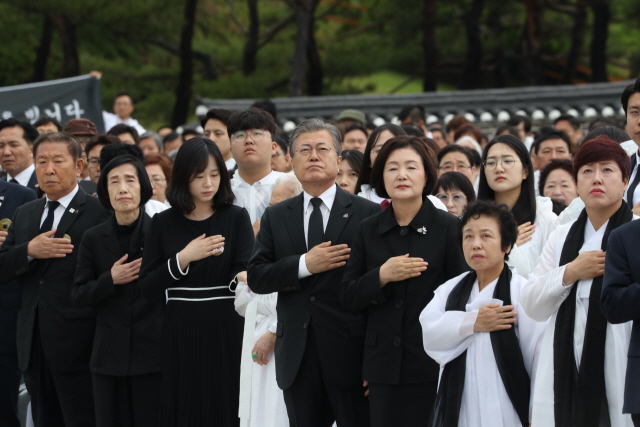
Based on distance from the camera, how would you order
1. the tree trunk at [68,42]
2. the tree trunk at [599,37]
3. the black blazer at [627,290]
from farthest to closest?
1. the tree trunk at [599,37]
2. the tree trunk at [68,42]
3. the black blazer at [627,290]

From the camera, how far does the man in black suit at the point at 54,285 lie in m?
5.01

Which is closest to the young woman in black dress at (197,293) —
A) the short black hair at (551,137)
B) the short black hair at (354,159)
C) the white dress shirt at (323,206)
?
the white dress shirt at (323,206)

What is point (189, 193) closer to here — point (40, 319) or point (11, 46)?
point (40, 319)

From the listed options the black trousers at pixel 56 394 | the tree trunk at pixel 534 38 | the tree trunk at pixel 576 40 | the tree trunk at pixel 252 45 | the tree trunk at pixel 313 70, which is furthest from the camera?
the tree trunk at pixel 252 45

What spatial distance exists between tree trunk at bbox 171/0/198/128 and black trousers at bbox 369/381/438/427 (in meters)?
12.1

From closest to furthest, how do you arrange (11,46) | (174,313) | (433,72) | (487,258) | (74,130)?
(487,258)
(174,313)
(74,130)
(11,46)
(433,72)

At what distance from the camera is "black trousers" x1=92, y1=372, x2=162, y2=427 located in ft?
15.3

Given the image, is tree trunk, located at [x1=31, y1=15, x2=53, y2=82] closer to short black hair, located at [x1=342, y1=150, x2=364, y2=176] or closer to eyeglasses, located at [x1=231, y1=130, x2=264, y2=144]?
eyeglasses, located at [x1=231, y1=130, x2=264, y2=144]

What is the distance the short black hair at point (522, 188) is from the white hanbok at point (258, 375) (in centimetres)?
160

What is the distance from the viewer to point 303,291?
404 cm

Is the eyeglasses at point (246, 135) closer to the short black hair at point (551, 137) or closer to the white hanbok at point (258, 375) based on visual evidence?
the white hanbok at point (258, 375)

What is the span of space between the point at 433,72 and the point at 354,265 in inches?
509

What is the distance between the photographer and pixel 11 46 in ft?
46.2

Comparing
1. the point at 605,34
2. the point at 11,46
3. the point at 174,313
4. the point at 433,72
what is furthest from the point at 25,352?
the point at 605,34
